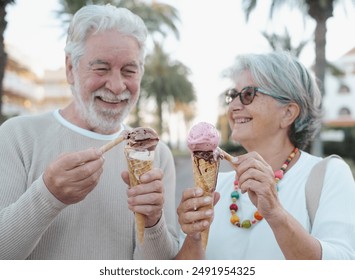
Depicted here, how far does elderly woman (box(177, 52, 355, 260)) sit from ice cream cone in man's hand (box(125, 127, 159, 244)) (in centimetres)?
23

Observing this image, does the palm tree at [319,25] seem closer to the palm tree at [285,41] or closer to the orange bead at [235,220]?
the palm tree at [285,41]

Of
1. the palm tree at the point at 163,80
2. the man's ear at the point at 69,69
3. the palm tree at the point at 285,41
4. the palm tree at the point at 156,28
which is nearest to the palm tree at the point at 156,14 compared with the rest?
the palm tree at the point at 156,28

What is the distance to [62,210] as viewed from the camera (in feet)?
7.50

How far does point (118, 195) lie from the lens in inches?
96.0

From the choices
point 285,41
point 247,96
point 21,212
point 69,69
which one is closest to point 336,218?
point 247,96

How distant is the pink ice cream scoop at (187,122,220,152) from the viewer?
209cm

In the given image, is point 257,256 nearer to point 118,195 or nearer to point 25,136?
point 118,195

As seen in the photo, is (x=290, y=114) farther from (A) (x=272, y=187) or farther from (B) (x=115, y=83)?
(B) (x=115, y=83)

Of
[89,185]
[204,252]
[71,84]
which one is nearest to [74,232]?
[89,185]

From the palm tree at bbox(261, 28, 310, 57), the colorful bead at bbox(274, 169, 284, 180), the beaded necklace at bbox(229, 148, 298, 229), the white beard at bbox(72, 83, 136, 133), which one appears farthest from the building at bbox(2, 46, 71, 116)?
the colorful bead at bbox(274, 169, 284, 180)

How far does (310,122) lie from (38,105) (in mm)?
45420

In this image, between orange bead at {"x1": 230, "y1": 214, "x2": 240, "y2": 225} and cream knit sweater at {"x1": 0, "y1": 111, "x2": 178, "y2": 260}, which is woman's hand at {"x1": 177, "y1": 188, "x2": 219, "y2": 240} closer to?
cream knit sweater at {"x1": 0, "y1": 111, "x2": 178, "y2": 260}

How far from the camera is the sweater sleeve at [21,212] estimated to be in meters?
1.95

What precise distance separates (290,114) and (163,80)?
3099 cm
